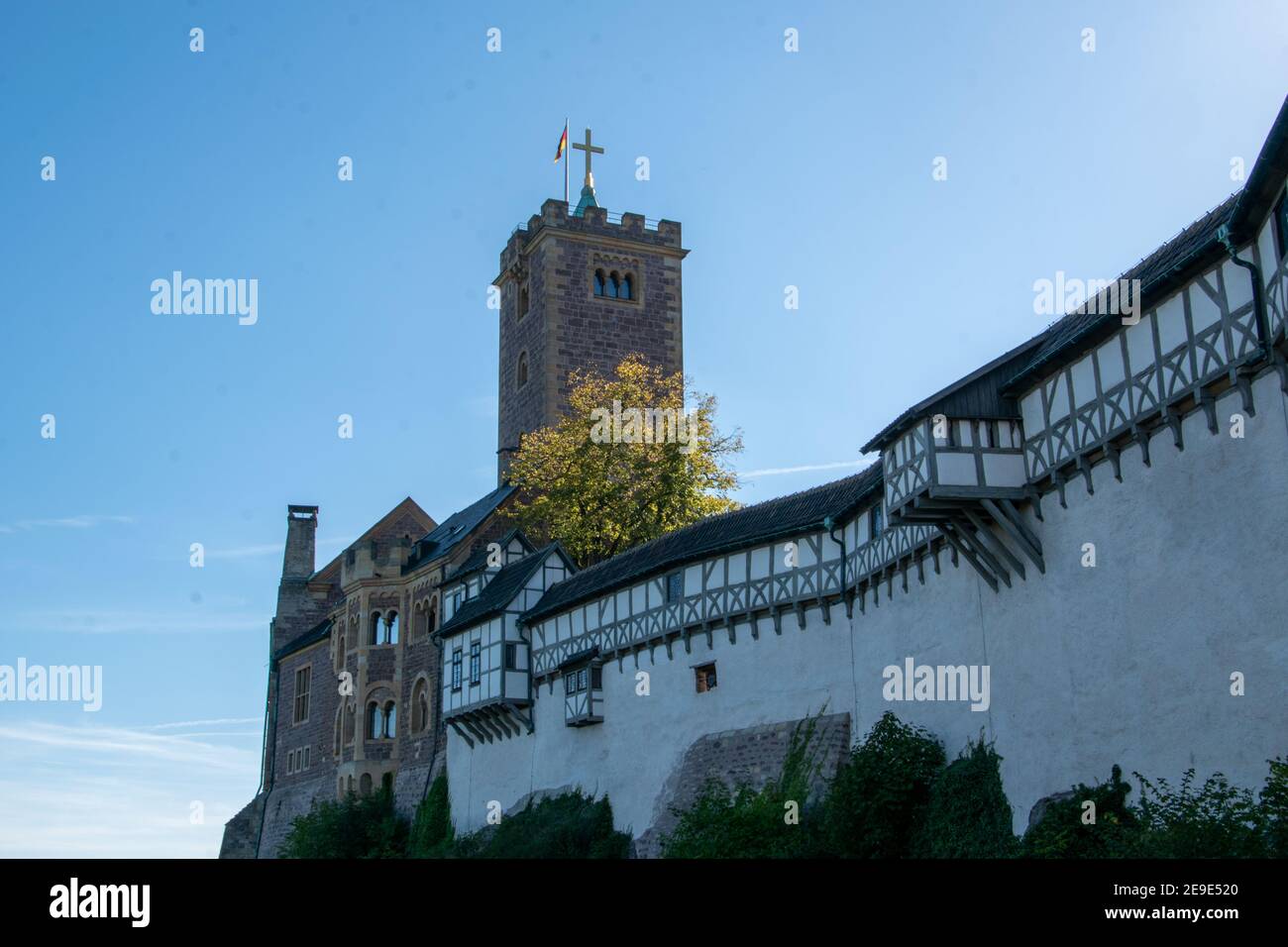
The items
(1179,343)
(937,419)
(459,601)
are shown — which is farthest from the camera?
(459,601)

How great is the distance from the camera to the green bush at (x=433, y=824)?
149ft

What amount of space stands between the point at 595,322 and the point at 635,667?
77.8 feet

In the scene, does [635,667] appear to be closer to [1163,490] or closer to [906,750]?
[906,750]

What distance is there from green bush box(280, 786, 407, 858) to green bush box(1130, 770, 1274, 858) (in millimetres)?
31011

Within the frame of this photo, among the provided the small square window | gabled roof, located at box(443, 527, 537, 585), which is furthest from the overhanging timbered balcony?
gabled roof, located at box(443, 527, 537, 585)

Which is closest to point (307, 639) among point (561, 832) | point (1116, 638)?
point (561, 832)

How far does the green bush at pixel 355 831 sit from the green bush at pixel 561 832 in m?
7.93

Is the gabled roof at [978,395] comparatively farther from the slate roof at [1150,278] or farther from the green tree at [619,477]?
the green tree at [619,477]
